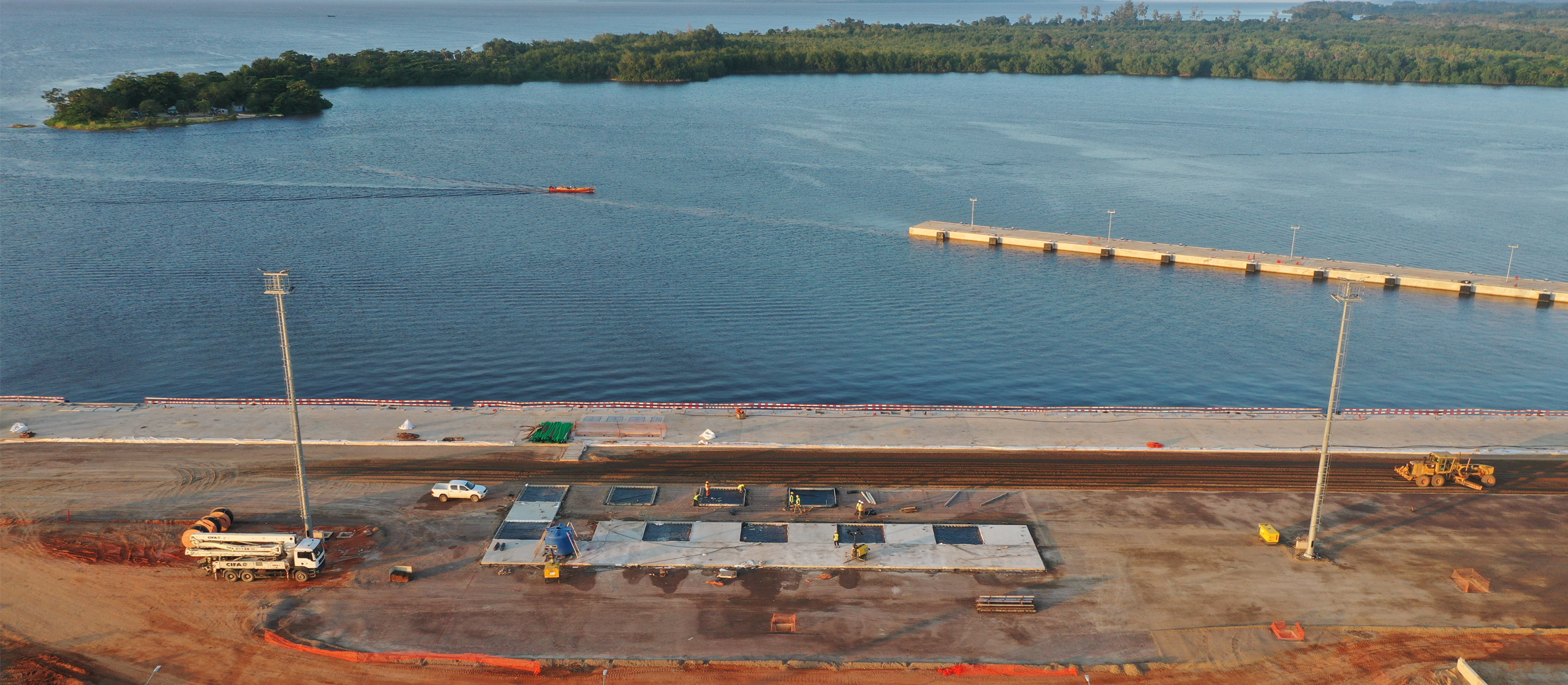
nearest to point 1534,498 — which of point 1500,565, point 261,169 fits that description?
point 1500,565

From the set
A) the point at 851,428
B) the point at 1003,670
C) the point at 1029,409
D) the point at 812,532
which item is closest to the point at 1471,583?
the point at 1003,670

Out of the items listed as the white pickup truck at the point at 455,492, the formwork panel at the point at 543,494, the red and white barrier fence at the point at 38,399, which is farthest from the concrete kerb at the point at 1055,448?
the red and white barrier fence at the point at 38,399

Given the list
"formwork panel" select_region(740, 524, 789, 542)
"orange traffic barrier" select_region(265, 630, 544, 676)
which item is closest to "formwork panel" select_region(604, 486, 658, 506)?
"formwork panel" select_region(740, 524, 789, 542)

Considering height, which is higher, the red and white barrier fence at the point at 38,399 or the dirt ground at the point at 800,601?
the red and white barrier fence at the point at 38,399

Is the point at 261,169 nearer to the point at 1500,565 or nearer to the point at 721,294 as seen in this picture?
the point at 721,294

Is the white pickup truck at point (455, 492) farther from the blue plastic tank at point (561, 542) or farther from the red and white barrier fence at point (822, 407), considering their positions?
the red and white barrier fence at point (822, 407)

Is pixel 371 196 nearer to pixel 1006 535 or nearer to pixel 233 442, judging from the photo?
pixel 233 442
